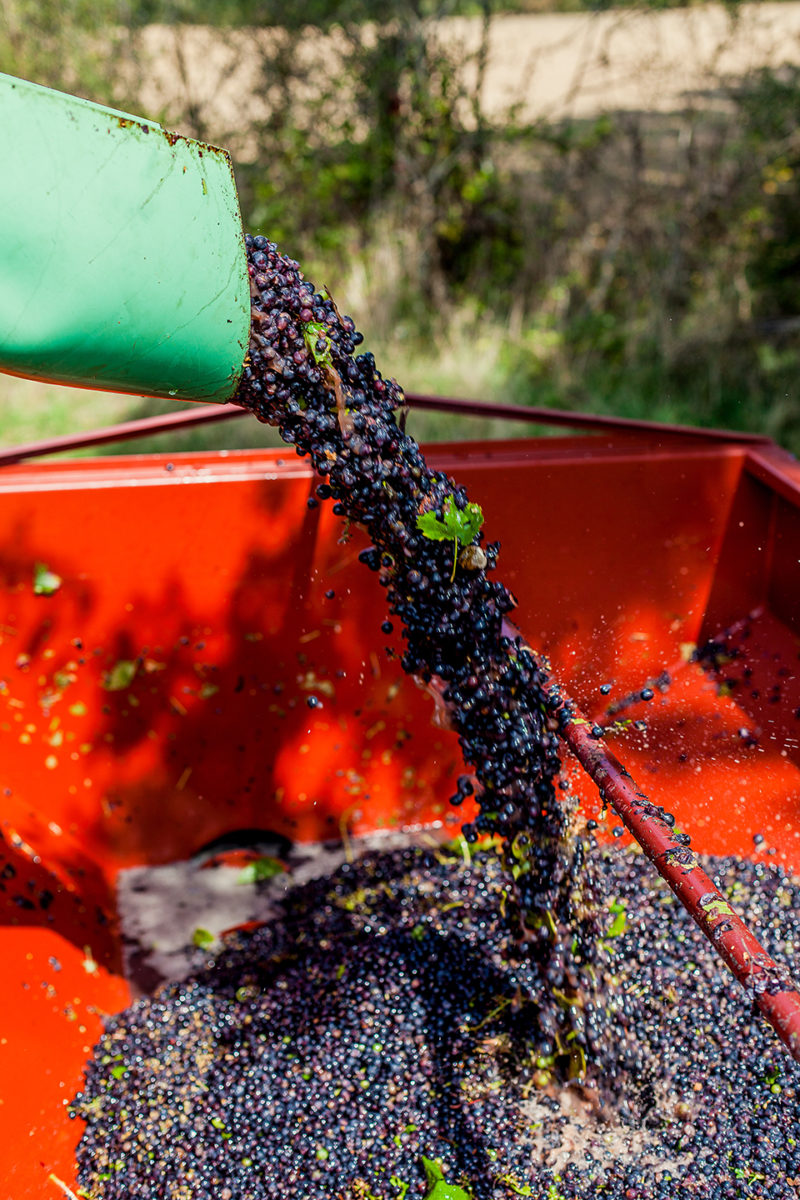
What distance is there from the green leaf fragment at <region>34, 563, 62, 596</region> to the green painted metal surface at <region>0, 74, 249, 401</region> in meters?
1.00

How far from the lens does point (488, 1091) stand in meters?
1.85

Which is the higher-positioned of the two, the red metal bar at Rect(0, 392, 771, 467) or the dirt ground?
the dirt ground

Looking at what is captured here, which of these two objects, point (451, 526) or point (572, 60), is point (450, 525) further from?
point (572, 60)

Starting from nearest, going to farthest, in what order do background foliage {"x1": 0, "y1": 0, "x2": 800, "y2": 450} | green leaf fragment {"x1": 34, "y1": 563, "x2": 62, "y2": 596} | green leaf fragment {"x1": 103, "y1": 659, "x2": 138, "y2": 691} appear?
1. green leaf fragment {"x1": 34, "y1": 563, "x2": 62, "y2": 596}
2. green leaf fragment {"x1": 103, "y1": 659, "x2": 138, "y2": 691}
3. background foliage {"x1": 0, "y1": 0, "x2": 800, "y2": 450}

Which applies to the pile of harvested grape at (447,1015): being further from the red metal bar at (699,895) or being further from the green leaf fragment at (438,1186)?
the red metal bar at (699,895)

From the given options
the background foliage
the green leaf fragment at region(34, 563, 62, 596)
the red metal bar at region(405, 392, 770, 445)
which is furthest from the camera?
the background foliage

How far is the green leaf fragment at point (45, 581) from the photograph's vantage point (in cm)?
211

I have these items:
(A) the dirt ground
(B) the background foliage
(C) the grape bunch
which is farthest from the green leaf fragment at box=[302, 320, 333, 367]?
(A) the dirt ground

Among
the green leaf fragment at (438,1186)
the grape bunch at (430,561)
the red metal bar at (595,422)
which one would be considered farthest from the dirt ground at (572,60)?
the green leaf fragment at (438,1186)

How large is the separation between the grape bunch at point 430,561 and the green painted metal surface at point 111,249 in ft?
0.43

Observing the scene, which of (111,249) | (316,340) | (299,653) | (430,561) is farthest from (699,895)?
(299,653)

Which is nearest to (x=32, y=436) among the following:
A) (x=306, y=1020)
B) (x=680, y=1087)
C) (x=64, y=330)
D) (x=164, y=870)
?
(x=164, y=870)

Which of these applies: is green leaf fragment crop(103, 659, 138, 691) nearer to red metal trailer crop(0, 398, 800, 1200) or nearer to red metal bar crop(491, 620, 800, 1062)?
red metal trailer crop(0, 398, 800, 1200)

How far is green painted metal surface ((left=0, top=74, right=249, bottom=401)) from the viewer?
1035 mm
